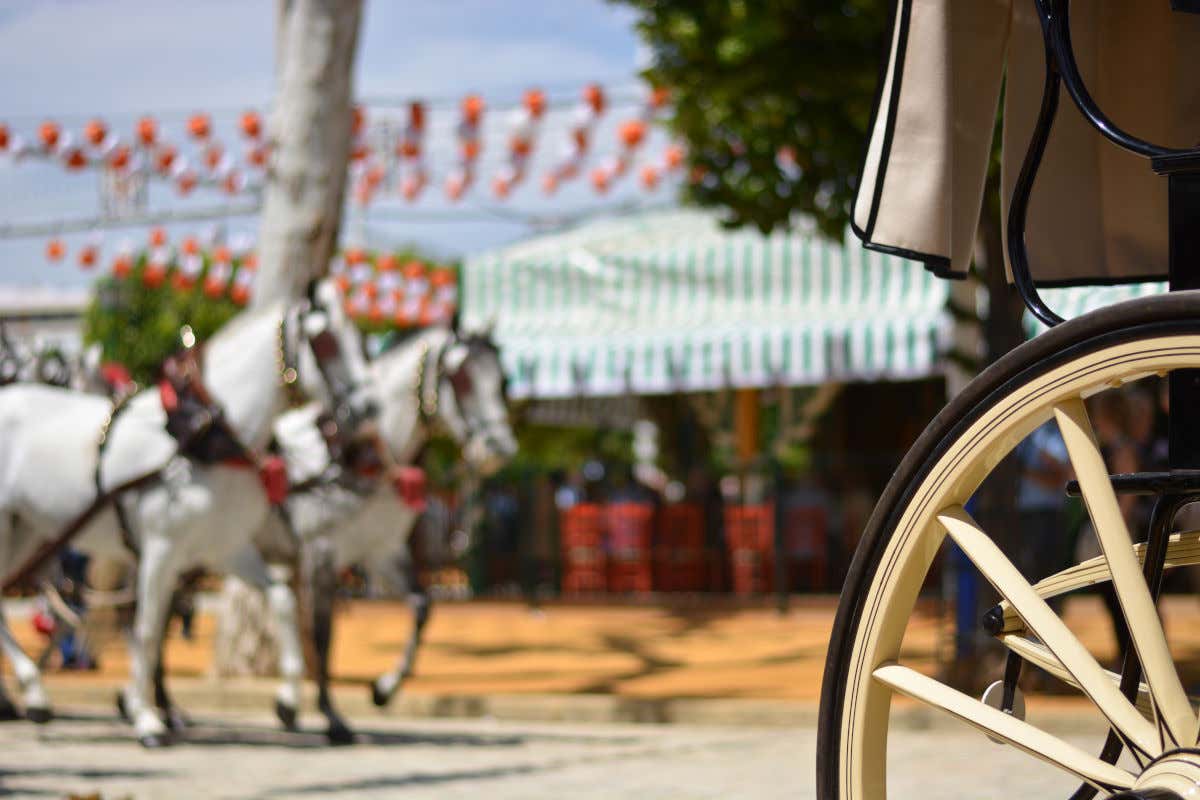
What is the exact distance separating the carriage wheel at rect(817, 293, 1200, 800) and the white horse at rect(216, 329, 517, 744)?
6.76 m

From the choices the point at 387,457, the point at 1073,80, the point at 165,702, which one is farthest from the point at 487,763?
the point at 1073,80

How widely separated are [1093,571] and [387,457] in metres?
6.75

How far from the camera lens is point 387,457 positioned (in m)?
9.26

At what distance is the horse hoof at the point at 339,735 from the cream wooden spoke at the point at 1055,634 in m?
6.56

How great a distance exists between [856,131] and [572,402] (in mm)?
13941

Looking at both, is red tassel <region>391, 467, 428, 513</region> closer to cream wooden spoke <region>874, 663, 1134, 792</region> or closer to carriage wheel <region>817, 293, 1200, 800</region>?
carriage wheel <region>817, 293, 1200, 800</region>

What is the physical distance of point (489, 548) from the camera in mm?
20203

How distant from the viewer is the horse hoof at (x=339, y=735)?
28.2 ft

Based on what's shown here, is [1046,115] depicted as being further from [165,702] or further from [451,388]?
[165,702]

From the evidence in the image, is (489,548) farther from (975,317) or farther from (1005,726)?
(1005,726)

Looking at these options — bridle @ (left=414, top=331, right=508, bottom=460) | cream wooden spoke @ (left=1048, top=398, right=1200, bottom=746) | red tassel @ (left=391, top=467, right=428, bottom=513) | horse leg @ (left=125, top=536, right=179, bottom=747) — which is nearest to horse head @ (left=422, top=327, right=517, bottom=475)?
bridle @ (left=414, top=331, right=508, bottom=460)

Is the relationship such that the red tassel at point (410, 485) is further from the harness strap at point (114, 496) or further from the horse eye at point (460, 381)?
the harness strap at point (114, 496)

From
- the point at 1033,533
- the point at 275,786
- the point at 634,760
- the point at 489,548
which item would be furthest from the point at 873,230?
the point at 489,548

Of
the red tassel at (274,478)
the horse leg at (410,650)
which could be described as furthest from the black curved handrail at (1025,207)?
the horse leg at (410,650)
